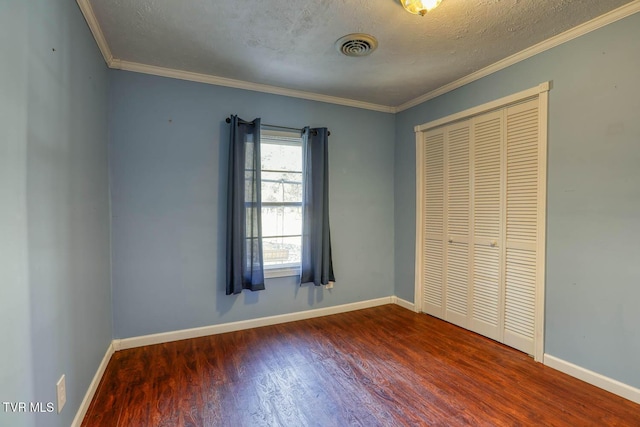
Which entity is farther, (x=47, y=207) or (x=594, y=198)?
(x=594, y=198)

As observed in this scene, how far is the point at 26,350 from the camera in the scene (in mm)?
1169

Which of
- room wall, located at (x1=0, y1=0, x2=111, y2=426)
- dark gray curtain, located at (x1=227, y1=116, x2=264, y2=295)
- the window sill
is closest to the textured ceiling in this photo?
room wall, located at (x1=0, y1=0, x2=111, y2=426)

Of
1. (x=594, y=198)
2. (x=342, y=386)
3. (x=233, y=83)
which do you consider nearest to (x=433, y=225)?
(x=594, y=198)

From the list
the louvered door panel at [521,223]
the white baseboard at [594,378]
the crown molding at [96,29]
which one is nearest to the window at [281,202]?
the crown molding at [96,29]

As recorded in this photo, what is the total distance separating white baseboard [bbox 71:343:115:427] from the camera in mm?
1699

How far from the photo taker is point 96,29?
2.08 metres

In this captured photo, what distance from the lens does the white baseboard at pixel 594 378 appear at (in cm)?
193

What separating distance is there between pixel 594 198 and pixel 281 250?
8.78 feet

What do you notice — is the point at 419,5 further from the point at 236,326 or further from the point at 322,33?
the point at 236,326

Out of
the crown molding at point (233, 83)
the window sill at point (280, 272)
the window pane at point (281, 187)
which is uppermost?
the crown molding at point (233, 83)

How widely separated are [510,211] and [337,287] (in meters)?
1.96

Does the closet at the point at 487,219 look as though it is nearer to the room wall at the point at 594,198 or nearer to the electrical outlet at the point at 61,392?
the room wall at the point at 594,198

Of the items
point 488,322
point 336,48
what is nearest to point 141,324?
point 336,48

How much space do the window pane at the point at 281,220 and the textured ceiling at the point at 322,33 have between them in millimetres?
1321
